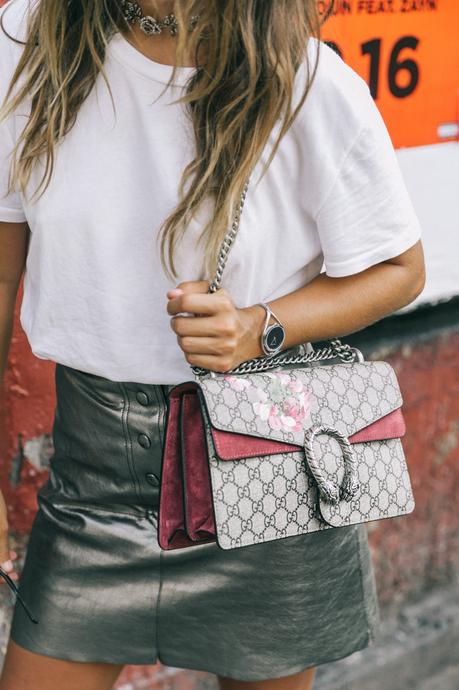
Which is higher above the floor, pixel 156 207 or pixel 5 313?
pixel 156 207

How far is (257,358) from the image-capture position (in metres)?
1.67

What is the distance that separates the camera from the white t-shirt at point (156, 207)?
1.59 m

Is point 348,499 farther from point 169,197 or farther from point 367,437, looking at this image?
point 169,197

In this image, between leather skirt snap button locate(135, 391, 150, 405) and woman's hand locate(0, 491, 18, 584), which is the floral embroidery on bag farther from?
woman's hand locate(0, 491, 18, 584)

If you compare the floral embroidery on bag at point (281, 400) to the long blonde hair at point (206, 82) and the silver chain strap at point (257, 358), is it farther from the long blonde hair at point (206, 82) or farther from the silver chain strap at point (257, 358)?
the long blonde hair at point (206, 82)

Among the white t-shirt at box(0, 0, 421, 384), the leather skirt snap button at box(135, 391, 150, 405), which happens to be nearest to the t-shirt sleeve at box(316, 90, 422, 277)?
the white t-shirt at box(0, 0, 421, 384)

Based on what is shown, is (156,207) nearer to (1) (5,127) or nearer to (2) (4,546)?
(1) (5,127)

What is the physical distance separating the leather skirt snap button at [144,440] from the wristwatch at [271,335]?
24 centimetres

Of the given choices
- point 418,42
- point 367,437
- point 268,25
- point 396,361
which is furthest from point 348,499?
point 418,42

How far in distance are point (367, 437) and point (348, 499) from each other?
4.5 inches

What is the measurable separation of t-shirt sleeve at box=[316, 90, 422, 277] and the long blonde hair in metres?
0.12

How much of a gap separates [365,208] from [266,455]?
419mm

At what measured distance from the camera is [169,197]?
1594mm

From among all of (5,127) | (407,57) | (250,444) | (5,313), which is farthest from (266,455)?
(407,57)
